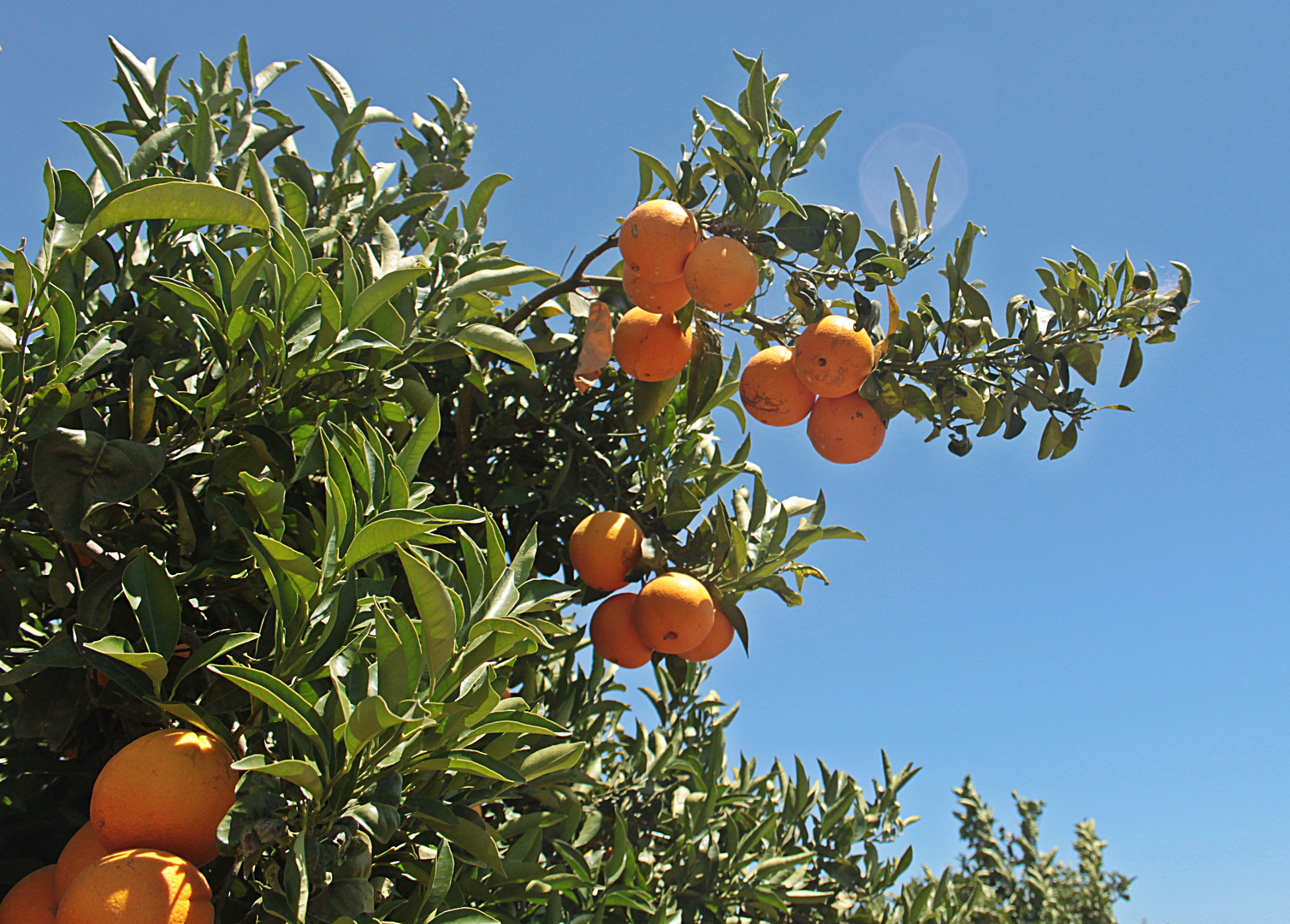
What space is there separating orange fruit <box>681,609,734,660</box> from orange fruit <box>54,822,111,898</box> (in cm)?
132

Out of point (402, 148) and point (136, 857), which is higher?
point (402, 148)

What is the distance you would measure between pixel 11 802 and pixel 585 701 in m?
1.42

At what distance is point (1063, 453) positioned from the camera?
2.26 meters

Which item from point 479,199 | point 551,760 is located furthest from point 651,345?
point 551,760

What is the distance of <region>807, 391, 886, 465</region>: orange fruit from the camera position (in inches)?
86.3

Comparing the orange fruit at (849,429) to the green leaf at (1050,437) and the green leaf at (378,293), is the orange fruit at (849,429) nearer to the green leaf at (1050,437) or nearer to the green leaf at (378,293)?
the green leaf at (1050,437)

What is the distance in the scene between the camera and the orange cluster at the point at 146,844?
121 cm

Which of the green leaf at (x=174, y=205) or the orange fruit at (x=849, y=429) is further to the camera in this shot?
the orange fruit at (x=849, y=429)

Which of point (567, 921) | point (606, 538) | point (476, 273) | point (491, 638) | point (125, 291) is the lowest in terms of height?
point (567, 921)

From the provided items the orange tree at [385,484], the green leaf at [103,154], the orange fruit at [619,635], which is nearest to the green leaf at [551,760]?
the orange tree at [385,484]

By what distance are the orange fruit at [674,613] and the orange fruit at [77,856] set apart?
119cm

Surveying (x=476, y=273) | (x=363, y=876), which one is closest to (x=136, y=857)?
(x=363, y=876)

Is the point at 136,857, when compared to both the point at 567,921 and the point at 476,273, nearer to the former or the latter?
the point at 567,921

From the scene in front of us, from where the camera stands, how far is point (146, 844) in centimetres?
131
